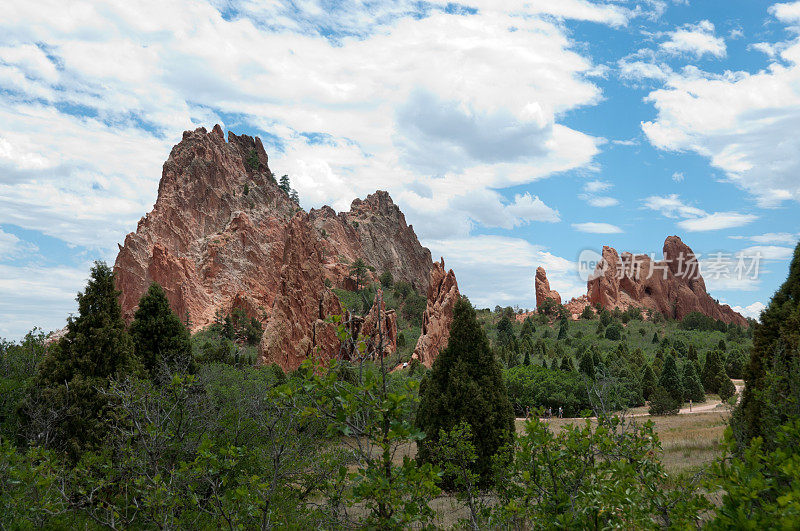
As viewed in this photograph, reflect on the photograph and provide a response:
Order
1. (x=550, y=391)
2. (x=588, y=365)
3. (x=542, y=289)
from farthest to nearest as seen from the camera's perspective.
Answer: (x=542, y=289) → (x=588, y=365) → (x=550, y=391)

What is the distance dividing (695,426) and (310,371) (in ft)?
74.3

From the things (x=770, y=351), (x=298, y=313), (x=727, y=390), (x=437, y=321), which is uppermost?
(x=298, y=313)

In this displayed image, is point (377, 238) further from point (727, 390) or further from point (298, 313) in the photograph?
point (727, 390)

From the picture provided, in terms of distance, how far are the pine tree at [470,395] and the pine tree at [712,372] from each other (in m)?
36.5

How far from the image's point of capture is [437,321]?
47500 mm

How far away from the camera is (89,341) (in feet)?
40.1

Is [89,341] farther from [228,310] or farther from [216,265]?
[216,265]

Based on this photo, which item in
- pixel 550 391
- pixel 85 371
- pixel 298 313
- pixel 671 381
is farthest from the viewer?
pixel 298 313

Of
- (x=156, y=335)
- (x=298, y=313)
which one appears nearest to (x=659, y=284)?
(x=298, y=313)

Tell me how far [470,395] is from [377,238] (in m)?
127

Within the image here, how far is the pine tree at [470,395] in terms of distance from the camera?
447 inches

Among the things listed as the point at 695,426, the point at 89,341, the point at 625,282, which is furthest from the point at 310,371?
the point at 625,282

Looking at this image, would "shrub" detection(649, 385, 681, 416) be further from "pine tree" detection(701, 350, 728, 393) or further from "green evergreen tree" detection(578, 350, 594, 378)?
"pine tree" detection(701, 350, 728, 393)

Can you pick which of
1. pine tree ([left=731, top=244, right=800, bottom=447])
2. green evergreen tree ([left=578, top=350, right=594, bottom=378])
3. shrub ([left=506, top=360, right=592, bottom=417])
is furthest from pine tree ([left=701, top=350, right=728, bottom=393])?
pine tree ([left=731, top=244, right=800, bottom=447])
